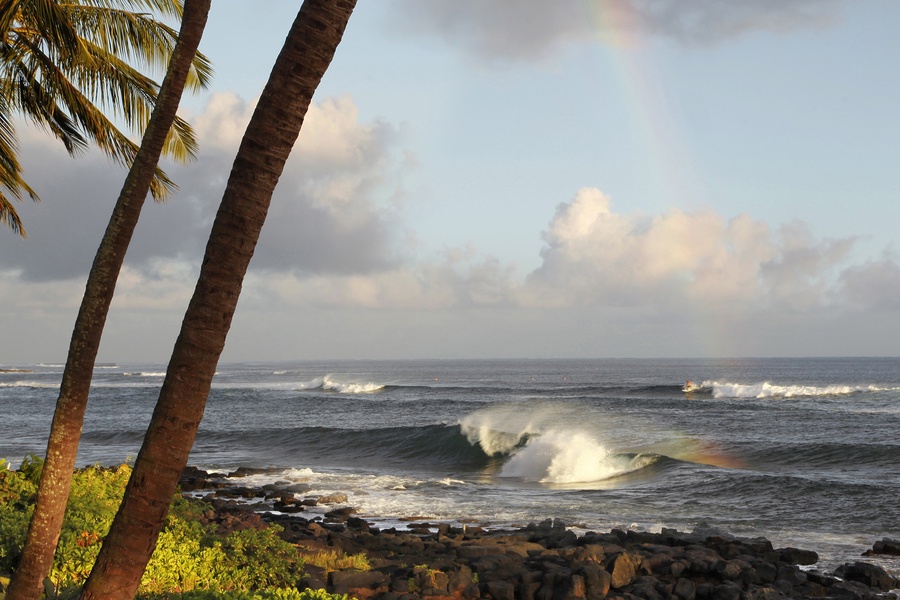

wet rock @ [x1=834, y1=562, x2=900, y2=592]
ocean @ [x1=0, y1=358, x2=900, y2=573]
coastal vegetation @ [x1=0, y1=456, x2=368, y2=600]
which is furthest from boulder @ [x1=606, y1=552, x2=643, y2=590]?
ocean @ [x1=0, y1=358, x2=900, y2=573]

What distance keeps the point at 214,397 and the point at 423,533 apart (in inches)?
1937

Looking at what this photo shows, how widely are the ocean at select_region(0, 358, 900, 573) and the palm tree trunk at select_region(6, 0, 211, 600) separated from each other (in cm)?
859

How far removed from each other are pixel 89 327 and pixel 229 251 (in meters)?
3.22

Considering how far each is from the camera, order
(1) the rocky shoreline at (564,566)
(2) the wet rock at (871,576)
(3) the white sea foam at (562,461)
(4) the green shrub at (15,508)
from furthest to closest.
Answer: (3) the white sea foam at (562,461) → (2) the wet rock at (871,576) → (1) the rocky shoreline at (564,566) → (4) the green shrub at (15,508)

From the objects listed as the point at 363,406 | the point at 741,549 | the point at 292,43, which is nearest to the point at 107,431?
the point at 363,406

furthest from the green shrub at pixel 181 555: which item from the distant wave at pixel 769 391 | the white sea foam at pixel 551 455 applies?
the distant wave at pixel 769 391

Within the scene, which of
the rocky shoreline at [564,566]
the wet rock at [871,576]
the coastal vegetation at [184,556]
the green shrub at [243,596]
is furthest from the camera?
the wet rock at [871,576]

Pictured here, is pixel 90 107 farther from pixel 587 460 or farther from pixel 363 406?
pixel 363 406

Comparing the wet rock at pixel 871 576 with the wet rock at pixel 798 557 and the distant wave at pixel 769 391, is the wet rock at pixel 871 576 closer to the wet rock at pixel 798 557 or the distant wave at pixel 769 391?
the wet rock at pixel 798 557

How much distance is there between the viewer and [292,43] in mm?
3783

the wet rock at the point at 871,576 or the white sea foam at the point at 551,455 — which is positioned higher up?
the wet rock at the point at 871,576

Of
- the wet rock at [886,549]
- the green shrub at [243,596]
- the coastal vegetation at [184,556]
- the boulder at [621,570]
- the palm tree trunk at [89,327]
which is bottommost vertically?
the wet rock at [886,549]

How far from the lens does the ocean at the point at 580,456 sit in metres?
16.2

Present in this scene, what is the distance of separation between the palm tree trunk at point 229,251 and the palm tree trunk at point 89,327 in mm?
2839
